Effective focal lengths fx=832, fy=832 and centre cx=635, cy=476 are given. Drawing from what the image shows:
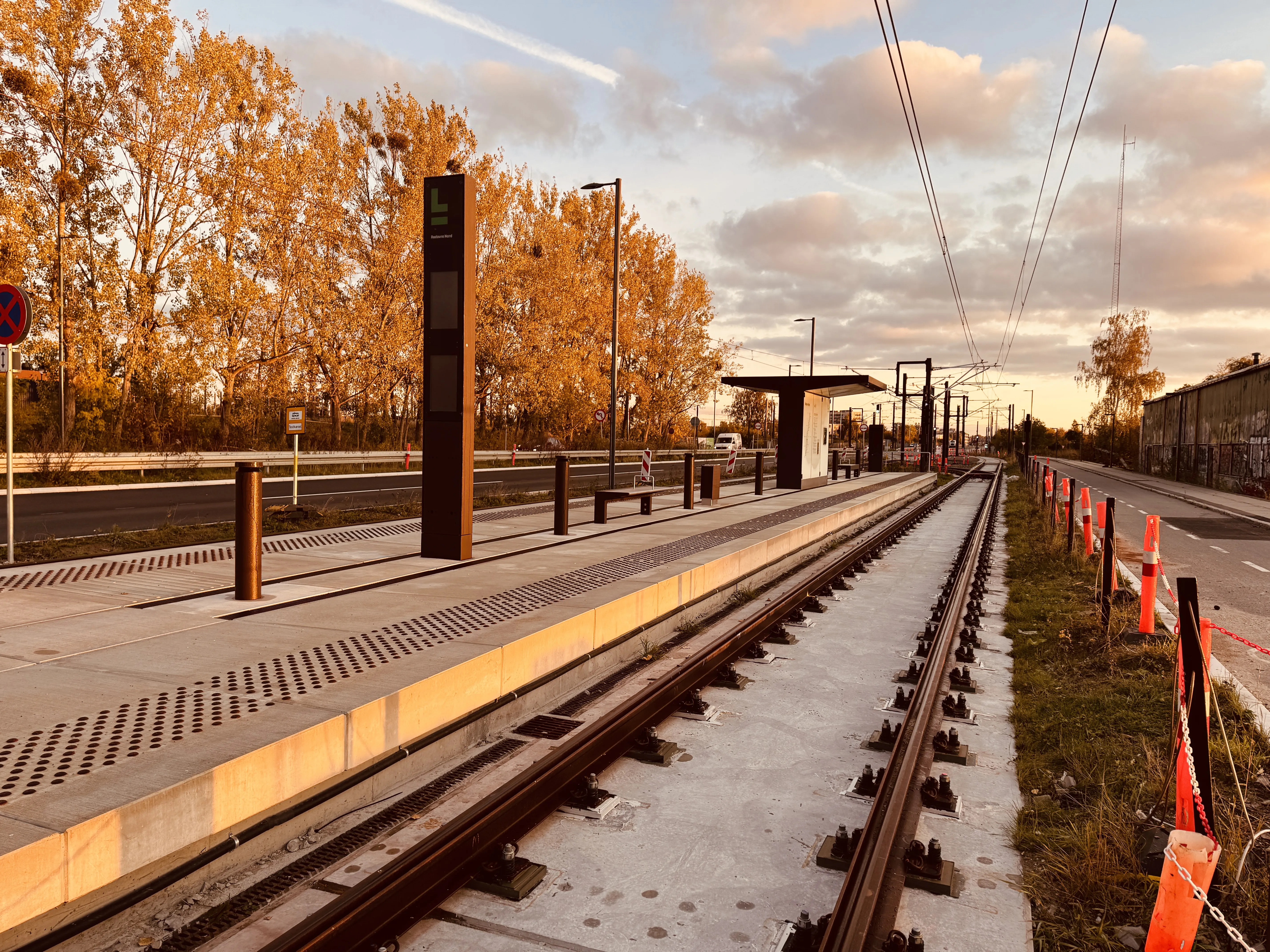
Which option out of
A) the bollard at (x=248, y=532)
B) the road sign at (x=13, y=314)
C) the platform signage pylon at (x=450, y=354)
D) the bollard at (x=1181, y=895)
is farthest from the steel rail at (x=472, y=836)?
the road sign at (x=13, y=314)

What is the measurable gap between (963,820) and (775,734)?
4.69 ft

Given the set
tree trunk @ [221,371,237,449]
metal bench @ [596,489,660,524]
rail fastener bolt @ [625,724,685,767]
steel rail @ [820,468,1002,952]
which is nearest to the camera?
steel rail @ [820,468,1002,952]

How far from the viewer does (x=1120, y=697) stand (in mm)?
6016

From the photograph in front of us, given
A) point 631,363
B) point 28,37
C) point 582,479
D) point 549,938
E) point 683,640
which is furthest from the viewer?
Answer: point 631,363

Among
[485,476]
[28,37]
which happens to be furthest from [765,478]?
[28,37]

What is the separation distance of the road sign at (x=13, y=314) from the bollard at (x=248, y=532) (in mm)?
4080

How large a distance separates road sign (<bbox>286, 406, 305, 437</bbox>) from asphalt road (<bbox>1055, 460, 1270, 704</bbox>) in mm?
13740

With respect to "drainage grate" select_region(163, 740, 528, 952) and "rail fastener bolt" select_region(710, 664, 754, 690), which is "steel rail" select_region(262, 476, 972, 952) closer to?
"rail fastener bolt" select_region(710, 664, 754, 690)

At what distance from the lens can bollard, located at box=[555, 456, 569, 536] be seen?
11969mm

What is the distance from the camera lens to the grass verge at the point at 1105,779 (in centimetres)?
332

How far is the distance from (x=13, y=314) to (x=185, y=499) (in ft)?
30.8

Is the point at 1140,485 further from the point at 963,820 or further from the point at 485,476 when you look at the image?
the point at 963,820

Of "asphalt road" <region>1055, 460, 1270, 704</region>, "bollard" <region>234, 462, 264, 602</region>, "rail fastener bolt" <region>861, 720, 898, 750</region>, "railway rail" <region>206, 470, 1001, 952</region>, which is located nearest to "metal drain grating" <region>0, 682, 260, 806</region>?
"railway rail" <region>206, 470, 1001, 952</region>

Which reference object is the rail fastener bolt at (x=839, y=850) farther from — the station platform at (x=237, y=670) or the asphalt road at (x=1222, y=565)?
the asphalt road at (x=1222, y=565)
